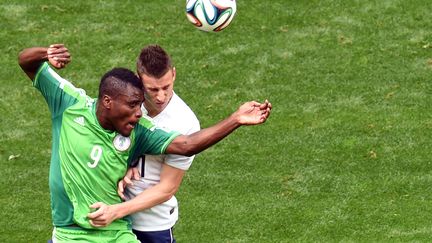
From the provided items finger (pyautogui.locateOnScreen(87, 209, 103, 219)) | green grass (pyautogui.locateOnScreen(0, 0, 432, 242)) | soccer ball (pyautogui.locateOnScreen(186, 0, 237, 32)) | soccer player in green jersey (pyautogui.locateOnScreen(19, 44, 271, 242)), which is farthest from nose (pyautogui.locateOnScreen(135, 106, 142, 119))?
green grass (pyautogui.locateOnScreen(0, 0, 432, 242))

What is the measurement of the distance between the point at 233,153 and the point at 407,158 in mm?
2007

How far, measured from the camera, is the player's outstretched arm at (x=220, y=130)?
733 cm

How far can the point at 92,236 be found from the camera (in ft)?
25.5

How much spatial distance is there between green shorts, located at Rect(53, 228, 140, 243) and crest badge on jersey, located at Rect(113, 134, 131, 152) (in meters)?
0.61

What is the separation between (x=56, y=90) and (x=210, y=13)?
1.88m

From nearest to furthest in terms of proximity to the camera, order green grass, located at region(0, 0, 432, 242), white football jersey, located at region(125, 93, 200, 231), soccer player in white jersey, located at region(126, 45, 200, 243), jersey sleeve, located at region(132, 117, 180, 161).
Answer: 1. jersey sleeve, located at region(132, 117, 180, 161)
2. soccer player in white jersey, located at region(126, 45, 200, 243)
3. white football jersey, located at region(125, 93, 200, 231)
4. green grass, located at region(0, 0, 432, 242)

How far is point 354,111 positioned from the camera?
13.7 metres

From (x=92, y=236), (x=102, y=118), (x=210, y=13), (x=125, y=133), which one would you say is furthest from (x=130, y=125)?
(x=210, y=13)

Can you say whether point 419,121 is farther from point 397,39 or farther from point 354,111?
point 397,39

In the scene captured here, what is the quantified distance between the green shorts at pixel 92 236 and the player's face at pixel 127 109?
0.75 m

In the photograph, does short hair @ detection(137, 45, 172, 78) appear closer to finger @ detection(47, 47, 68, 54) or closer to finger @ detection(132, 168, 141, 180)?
finger @ detection(47, 47, 68, 54)

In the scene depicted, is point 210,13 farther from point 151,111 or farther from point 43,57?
point 43,57

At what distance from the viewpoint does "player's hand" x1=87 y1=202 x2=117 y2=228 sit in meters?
7.56

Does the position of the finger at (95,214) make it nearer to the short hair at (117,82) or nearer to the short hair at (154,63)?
the short hair at (117,82)
